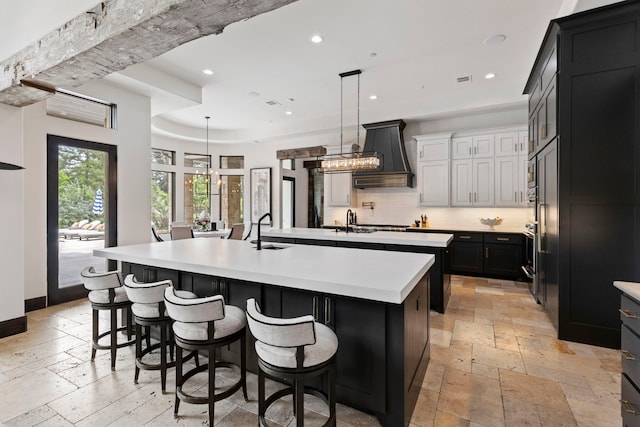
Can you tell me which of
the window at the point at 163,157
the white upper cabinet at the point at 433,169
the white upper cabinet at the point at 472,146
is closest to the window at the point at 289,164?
the window at the point at 163,157

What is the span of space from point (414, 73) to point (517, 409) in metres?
4.40

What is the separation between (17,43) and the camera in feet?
8.91

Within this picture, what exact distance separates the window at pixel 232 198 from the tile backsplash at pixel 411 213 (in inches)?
113

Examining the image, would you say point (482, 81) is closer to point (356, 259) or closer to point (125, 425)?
point (356, 259)

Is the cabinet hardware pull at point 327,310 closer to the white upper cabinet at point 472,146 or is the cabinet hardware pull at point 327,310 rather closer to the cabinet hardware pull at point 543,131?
the cabinet hardware pull at point 543,131

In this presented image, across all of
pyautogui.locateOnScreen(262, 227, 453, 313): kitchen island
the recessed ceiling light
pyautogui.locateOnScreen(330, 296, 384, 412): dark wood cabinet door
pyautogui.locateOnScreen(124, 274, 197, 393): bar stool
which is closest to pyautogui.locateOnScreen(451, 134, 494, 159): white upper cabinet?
the recessed ceiling light

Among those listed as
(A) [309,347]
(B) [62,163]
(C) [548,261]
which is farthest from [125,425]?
(C) [548,261]

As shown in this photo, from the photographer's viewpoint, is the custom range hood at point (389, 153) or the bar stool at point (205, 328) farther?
the custom range hood at point (389, 153)

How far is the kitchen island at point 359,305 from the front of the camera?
5.78 ft

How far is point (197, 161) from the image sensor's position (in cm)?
866

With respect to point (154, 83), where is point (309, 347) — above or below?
below

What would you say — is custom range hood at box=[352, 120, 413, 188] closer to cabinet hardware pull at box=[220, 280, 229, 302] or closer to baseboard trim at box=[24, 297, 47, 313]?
cabinet hardware pull at box=[220, 280, 229, 302]

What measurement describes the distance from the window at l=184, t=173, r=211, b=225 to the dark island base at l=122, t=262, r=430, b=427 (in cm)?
688

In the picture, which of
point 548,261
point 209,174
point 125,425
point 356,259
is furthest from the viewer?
point 209,174
